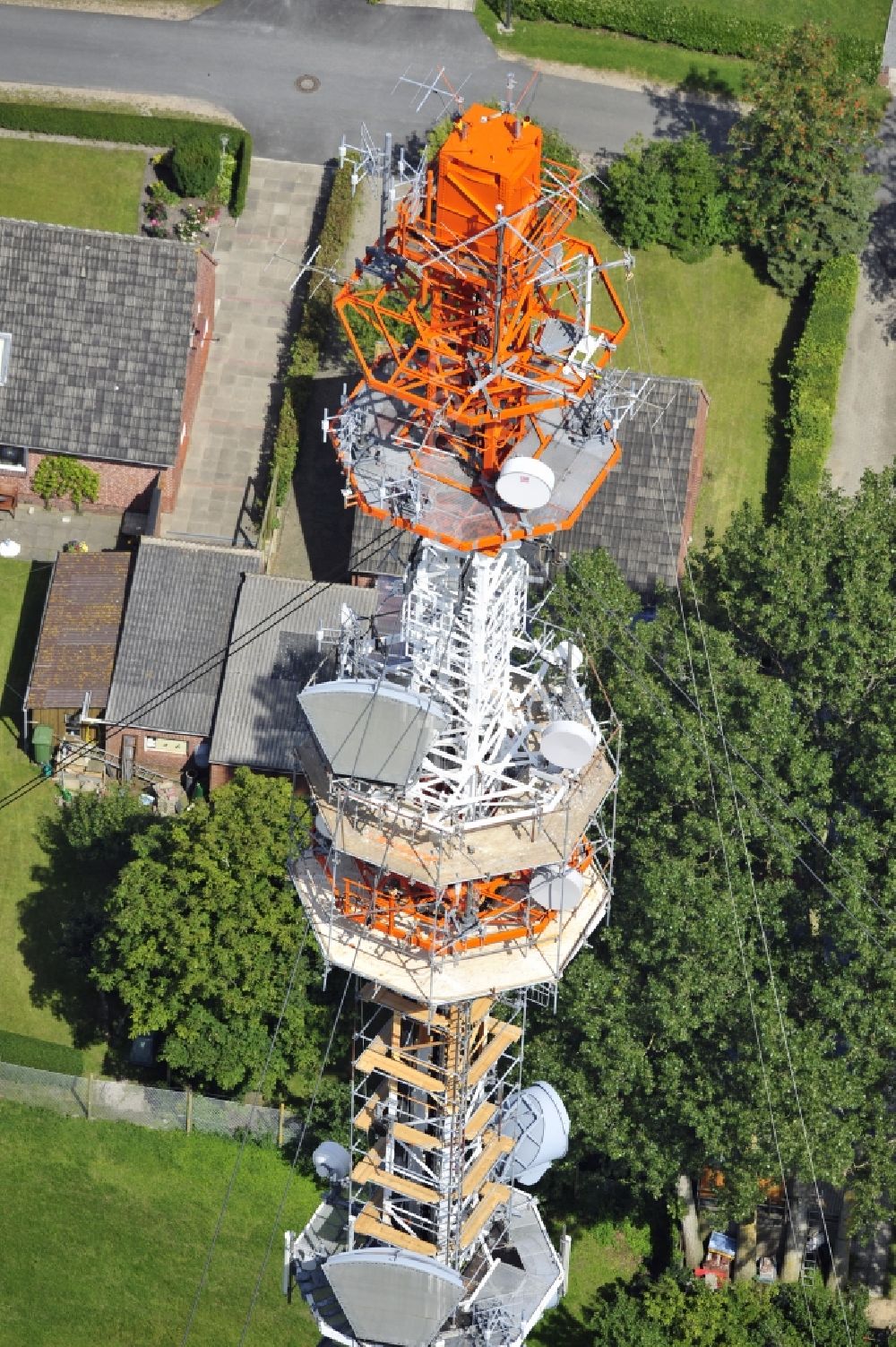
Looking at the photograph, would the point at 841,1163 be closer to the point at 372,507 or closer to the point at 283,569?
the point at 372,507

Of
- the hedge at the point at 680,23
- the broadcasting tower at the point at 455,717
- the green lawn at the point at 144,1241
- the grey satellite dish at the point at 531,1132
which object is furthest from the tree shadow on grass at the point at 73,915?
the hedge at the point at 680,23

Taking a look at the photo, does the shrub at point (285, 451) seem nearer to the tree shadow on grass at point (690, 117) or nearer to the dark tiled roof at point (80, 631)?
the dark tiled roof at point (80, 631)

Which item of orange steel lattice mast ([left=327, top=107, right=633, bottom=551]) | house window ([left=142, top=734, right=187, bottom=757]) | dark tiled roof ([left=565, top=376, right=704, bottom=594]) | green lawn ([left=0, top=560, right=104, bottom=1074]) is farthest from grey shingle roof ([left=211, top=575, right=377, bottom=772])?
orange steel lattice mast ([left=327, top=107, right=633, bottom=551])

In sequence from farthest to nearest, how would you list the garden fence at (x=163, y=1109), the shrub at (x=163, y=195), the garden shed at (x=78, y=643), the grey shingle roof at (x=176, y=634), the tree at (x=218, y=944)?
1. the shrub at (x=163, y=195)
2. the garden shed at (x=78, y=643)
3. the grey shingle roof at (x=176, y=634)
4. the garden fence at (x=163, y=1109)
5. the tree at (x=218, y=944)

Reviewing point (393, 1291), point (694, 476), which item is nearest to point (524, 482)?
point (393, 1291)

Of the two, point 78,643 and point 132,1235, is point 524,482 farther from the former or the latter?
point 78,643

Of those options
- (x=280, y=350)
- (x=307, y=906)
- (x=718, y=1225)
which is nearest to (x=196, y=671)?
(x=280, y=350)
